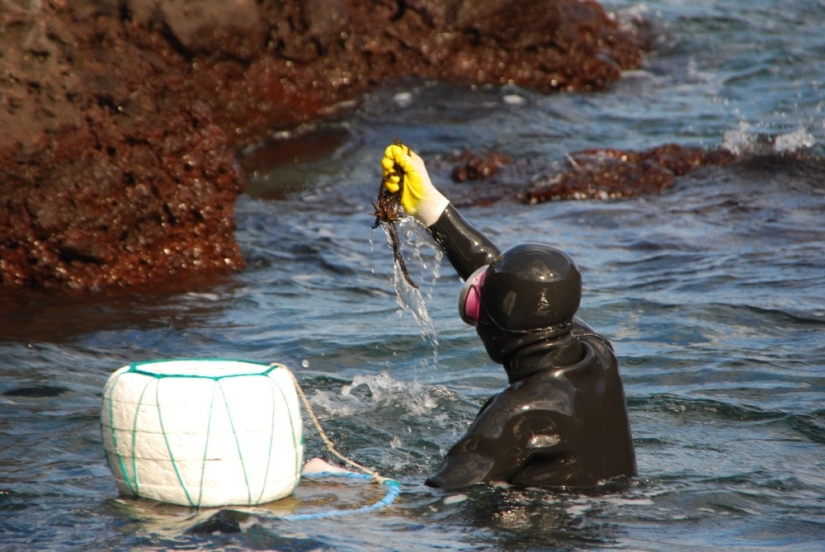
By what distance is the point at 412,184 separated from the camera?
15.6ft

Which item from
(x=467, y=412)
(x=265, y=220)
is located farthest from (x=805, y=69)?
(x=467, y=412)

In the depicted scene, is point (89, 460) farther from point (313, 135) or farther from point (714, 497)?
point (313, 135)

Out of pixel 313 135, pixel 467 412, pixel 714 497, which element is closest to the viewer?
pixel 714 497

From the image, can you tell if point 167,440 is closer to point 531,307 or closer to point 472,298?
point 472,298

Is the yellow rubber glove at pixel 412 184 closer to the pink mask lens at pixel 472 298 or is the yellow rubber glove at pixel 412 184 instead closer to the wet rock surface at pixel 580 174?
the pink mask lens at pixel 472 298

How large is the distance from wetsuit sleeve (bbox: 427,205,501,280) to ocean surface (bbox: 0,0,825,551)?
42 centimetres

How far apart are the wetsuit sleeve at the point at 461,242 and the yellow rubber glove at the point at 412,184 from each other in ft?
0.14

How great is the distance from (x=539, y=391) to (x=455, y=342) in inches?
133

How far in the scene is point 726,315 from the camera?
7.73 metres

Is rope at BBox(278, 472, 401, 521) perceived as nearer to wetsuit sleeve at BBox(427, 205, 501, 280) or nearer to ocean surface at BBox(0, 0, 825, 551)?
ocean surface at BBox(0, 0, 825, 551)

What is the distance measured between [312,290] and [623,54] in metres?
10.9

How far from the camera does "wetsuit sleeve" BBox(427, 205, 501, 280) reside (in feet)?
15.8

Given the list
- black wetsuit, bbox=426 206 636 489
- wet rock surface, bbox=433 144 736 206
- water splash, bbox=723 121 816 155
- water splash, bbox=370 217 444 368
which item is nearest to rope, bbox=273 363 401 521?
black wetsuit, bbox=426 206 636 489

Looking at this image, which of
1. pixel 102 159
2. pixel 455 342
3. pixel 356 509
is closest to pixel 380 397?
pixel 455 342
